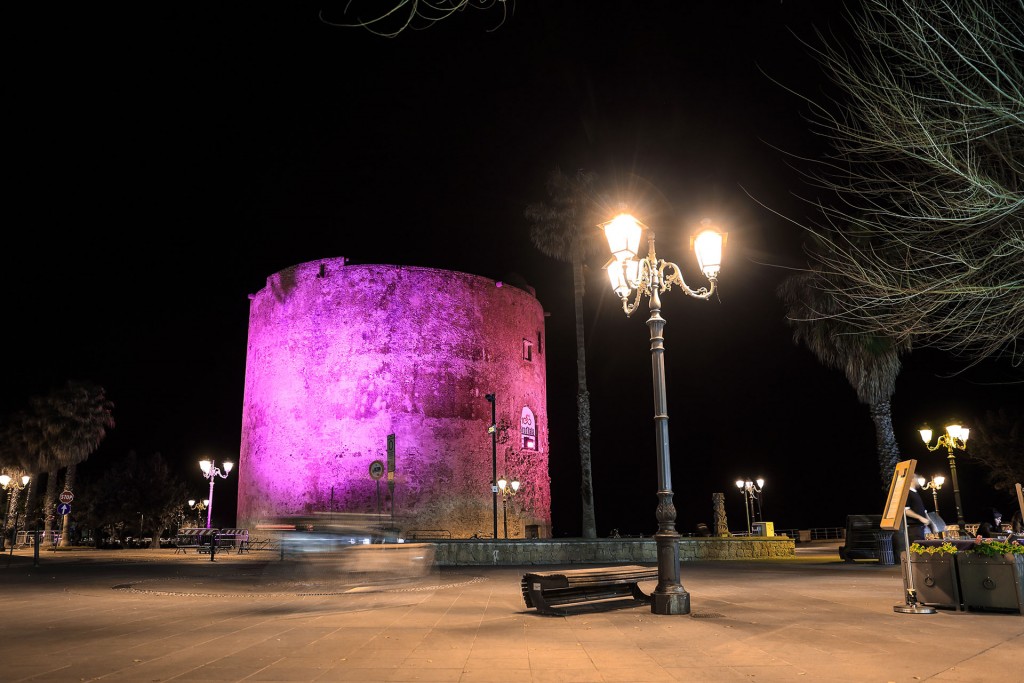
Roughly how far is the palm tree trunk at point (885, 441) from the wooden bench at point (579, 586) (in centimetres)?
1616

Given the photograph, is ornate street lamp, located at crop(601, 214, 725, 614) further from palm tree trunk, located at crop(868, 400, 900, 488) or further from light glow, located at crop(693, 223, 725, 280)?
palm tree trunk, located at crop(868, 400, 900, 488)

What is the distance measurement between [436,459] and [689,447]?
38.0m

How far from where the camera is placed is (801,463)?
5953 cm

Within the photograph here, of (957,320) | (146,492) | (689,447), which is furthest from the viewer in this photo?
(689,447)

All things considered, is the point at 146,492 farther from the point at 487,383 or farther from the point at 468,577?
the point at 468,577

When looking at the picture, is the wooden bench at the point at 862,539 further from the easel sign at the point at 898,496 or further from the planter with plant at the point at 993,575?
the easel sign at the point at 898,496

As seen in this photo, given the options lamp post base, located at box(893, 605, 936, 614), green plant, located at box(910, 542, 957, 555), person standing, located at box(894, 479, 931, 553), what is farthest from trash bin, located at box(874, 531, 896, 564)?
lamp post base, located at box(893, 605, 936, 614)

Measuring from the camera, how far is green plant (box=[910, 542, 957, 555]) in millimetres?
9219

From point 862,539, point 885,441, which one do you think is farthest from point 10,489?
point 885,441

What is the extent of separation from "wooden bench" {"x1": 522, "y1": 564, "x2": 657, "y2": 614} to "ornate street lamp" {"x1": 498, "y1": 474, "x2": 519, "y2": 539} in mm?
23707

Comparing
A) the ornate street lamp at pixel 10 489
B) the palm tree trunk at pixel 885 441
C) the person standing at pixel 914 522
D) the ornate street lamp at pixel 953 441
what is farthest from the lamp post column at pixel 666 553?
the ornate street lamp at pixel 10 489

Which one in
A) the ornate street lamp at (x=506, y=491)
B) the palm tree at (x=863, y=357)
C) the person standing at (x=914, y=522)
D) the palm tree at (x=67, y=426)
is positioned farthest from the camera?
the palm tree at (x=67, y=426)

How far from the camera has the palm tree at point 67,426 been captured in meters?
40.4

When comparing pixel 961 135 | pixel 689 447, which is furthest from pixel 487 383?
pixel 689 447
